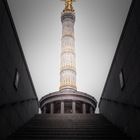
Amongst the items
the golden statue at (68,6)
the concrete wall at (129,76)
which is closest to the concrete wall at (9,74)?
the concrete wall at (129,76)

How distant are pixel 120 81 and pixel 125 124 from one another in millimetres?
Result: 1587

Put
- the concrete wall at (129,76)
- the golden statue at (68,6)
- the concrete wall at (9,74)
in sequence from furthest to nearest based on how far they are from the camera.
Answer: the golden statue at (68,6)
the concrete wall at (9,74)
the concrete wall at (129,76)

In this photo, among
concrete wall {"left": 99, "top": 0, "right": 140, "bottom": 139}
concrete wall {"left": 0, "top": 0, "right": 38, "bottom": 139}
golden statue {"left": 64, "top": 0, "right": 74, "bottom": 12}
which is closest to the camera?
concrete wall {"left": 99, "top": 0, "right": 140, "bottom": 139}

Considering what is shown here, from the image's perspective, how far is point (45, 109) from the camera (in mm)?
23234

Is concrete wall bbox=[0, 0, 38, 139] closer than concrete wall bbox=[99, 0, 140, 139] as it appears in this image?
No

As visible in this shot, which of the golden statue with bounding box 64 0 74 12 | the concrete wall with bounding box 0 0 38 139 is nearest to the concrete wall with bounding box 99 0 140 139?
the concrete wall with bounding box 0 0 38 139

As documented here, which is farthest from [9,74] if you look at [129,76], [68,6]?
[68,6]

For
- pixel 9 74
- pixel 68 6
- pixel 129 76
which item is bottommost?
pixel 129 76

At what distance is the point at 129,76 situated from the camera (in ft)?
27.5

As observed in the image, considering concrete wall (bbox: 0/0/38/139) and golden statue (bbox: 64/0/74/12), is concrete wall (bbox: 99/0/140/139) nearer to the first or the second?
concrete wall (bbox: 0/0/38/139)

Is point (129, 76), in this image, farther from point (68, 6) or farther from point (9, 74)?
point (68, 6)

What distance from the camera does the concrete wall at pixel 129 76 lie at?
24.5 feet

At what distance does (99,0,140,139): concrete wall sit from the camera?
747cm

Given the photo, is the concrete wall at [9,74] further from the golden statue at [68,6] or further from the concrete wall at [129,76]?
the golden statue at [68,6]
